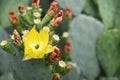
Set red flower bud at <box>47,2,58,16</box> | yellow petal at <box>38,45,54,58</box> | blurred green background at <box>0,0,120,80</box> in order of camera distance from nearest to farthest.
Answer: yellow petal at <box>38,45,54,58</box> < red flower bud at <box>47,2,58,16</box> < blurred green background at <box>0,0,120,80</box>

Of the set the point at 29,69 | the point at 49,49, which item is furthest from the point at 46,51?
the point at 29,69

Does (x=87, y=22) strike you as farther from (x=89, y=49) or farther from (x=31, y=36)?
(x=31, y=36)

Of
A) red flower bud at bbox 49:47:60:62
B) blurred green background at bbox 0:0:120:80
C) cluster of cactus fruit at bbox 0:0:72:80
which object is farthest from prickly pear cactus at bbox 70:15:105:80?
red flower bud at bbox 49:47:60:62

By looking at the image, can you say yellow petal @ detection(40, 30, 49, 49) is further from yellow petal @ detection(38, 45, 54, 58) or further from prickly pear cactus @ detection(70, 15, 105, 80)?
prickly pear cactus @ detection(70, 15, 105, 80)

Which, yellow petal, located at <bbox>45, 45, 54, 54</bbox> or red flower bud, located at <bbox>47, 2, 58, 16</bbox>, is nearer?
yellow petal, located at <bbox>45, 45, 54, 54</bbox>

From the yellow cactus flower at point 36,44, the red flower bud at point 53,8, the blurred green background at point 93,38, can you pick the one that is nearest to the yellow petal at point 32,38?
the yellow cactus flower at point 36,44

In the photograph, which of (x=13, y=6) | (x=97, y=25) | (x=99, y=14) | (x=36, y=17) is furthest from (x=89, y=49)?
(x=36, y=17)

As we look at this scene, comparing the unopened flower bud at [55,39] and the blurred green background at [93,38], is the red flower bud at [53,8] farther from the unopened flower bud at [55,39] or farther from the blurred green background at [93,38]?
the blurred green background at [93,38]
